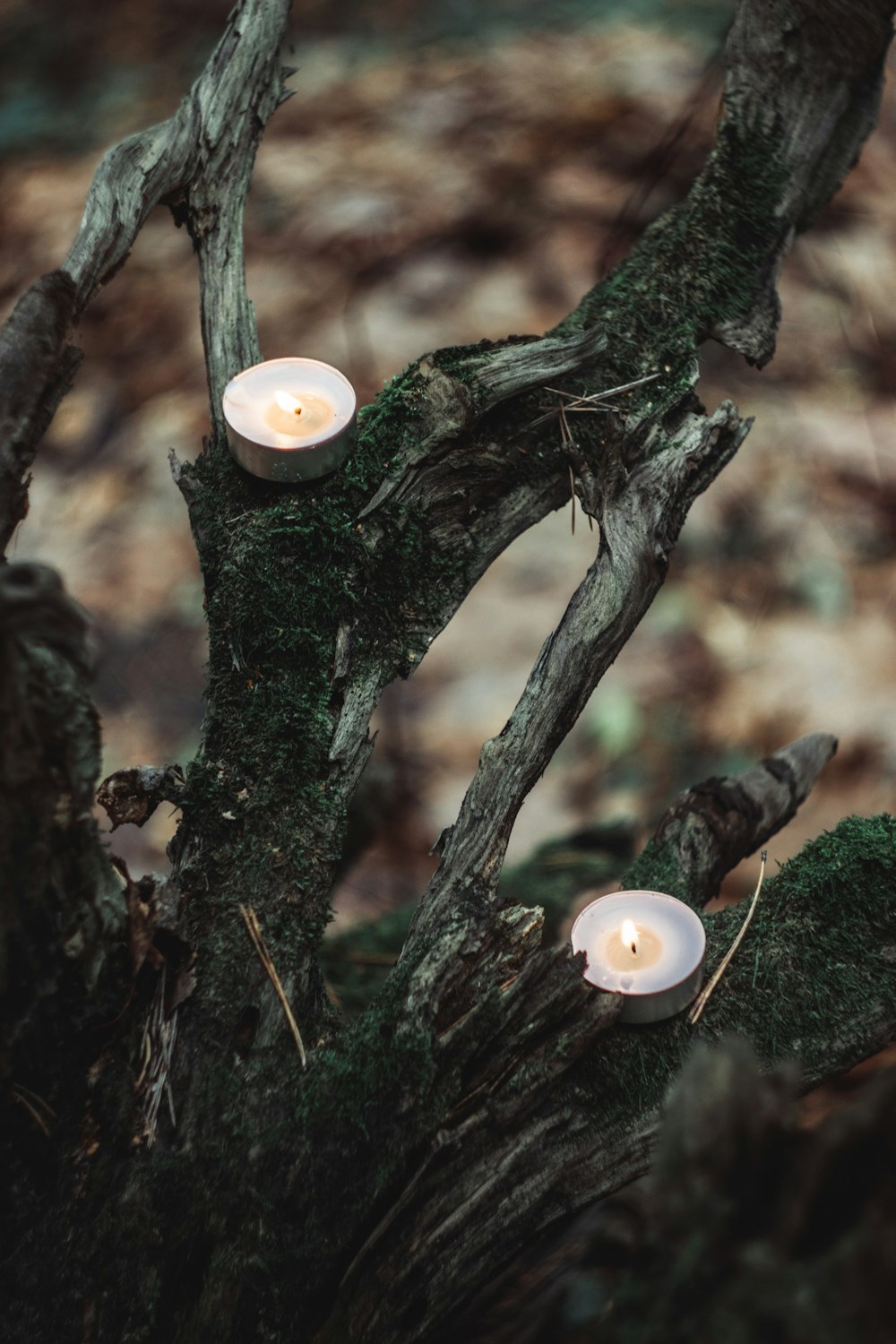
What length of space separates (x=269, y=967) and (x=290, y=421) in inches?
20.2

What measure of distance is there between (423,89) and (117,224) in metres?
2.45

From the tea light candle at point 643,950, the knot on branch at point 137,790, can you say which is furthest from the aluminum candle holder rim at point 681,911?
the knot on branch at point 137,790

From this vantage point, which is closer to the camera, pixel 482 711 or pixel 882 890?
pixel 882 890

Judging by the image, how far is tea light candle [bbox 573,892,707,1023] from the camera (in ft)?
3.14

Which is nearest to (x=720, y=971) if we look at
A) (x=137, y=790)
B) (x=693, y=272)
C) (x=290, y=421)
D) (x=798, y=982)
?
(x=798, y=982)

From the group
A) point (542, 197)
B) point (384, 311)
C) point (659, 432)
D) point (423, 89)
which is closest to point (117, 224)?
point (659, 432)

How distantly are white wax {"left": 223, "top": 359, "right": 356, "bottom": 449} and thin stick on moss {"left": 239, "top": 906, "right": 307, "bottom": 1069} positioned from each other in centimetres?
44

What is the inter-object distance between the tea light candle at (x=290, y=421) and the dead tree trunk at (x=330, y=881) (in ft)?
0.08

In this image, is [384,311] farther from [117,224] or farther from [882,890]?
[882,890]

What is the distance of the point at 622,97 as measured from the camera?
311cm

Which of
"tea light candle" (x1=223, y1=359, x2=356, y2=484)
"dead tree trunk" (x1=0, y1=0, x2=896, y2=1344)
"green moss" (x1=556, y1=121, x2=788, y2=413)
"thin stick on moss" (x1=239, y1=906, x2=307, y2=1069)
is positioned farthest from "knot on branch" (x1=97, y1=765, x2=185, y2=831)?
"green moss" (x1=556, y1=121, x2=788, y2=413)

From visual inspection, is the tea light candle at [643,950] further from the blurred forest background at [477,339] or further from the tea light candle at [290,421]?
the blurred forest background at [477,339]

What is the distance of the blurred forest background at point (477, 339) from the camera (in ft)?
7.66

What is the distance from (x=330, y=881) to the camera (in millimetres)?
975
